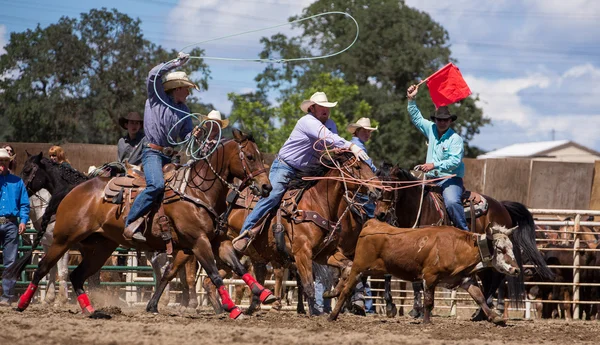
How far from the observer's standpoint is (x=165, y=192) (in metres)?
10.2

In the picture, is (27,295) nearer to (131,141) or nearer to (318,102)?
(131,141)

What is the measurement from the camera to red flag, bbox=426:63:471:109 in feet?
40.6

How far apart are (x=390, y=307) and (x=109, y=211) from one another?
3880mm

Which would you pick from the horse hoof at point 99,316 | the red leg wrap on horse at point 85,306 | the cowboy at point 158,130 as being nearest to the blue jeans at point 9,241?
the red leg wrap on horse at point 85,306

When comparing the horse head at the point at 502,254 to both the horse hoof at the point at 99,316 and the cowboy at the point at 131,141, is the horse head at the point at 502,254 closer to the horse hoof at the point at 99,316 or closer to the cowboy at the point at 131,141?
the horse hoof at the point at 99,316

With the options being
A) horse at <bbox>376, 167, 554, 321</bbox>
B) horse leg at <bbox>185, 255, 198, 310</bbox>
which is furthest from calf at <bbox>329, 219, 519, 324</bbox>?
horse leg at <bbox>185, 255, 198, 310</bbox>

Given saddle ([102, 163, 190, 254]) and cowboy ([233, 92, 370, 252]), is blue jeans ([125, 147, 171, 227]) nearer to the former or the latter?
saddle ([102, 163, 190, 254])

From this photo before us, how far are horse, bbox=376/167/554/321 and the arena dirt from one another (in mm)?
1390

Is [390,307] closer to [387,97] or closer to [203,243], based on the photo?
[203,243]

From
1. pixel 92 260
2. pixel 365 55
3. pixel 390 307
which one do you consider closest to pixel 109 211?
pixel 92 260

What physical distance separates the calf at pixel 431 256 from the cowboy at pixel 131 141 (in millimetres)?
3812

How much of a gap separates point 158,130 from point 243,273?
192 centimetres

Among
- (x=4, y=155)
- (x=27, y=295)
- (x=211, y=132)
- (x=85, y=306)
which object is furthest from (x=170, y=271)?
(x=4, y=155)

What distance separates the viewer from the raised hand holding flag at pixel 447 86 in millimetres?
12375
